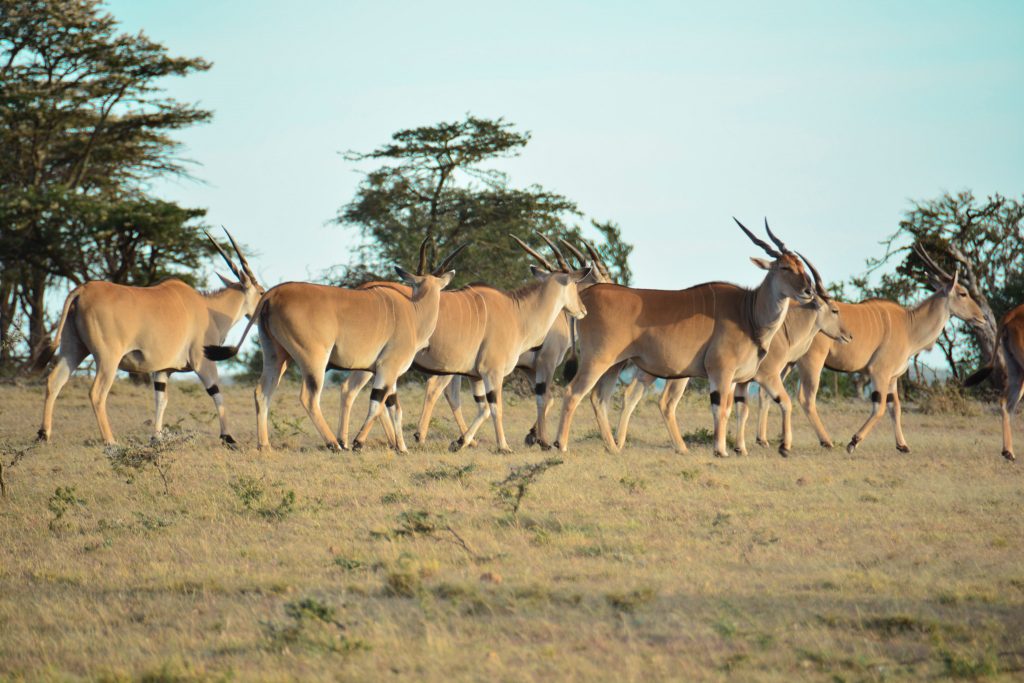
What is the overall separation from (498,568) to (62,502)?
3.34m

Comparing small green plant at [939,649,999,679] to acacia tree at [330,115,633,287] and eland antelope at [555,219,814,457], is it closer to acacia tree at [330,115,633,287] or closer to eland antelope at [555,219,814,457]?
eland antelope at [555,219,814,457]

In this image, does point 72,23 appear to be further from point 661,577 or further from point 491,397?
point 661,577

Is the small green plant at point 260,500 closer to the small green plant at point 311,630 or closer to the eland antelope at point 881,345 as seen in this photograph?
the small green plant at point 311,630

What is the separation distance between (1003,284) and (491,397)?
1353 cm

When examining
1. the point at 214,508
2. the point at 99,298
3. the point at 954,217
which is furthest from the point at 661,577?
the point at 954,217

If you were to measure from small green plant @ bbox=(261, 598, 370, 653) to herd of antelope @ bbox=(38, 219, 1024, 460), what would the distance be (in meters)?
5.26

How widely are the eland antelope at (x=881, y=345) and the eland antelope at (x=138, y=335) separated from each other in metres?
5.56

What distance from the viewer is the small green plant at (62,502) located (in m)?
7.35

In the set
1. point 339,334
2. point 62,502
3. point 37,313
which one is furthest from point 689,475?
point 37,313

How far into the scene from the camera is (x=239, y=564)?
6055 millimetres

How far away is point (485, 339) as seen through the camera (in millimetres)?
11203

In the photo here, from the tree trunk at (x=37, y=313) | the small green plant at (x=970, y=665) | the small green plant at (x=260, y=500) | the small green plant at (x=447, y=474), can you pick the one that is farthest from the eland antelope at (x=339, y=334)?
the tree trunk at (x=37, y=313)

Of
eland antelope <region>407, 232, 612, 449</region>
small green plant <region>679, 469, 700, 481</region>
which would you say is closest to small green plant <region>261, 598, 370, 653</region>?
small green plant <region>679, 469, 700, 481</region>

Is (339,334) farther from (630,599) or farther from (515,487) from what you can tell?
(630,599)
